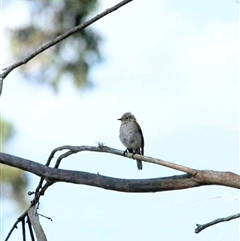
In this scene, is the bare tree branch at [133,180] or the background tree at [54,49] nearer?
the bare tree branch at [133,180]

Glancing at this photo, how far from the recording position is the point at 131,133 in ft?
5.67

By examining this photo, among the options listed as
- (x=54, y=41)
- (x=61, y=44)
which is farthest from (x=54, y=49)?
(x=54, y=41)

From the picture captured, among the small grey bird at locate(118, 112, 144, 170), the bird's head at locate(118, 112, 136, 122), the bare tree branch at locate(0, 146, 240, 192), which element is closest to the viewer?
the bare tree branch at locate(0, 146, 240, 192)

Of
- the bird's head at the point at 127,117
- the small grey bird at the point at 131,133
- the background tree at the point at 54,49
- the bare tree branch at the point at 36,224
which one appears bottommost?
the bare tree branch at the point at 36,224

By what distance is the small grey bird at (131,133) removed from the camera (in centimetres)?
166

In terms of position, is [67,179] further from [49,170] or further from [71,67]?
[71,67]

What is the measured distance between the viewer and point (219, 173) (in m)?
0.63

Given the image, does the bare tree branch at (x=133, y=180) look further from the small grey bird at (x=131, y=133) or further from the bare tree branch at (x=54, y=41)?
the small grey bird at (x=131, y=133)

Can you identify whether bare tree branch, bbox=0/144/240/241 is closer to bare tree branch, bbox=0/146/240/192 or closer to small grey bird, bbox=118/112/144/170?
bare tree branch, bbox=0/146/240/192

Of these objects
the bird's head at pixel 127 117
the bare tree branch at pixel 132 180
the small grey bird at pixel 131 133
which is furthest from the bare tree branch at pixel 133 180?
the bird's head at pixel 127 117

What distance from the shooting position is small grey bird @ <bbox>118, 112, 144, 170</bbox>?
1.66 m

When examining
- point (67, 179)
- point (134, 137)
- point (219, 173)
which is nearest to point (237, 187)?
point (219, 173)

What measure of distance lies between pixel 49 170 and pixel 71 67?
208cm

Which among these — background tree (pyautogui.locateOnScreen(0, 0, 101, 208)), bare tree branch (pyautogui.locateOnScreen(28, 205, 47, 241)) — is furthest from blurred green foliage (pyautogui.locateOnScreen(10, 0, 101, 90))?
bare tree branch (pyautogui.locateOnScreen(28, 205, 47, 241))
